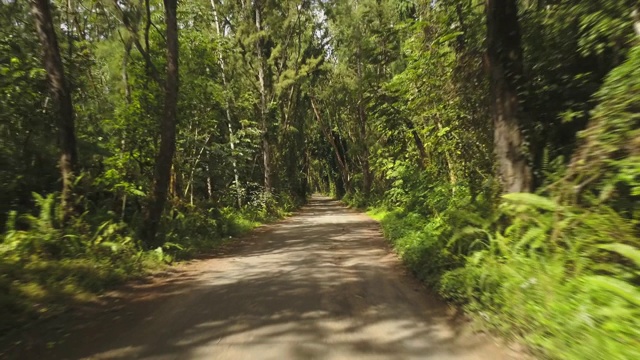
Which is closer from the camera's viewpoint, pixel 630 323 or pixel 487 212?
pixel 630 323

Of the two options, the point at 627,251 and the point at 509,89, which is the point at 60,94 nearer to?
the point at 509,89

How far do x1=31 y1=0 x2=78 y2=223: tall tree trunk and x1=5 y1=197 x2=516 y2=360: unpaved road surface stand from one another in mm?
2769

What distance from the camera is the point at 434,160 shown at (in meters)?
15.6

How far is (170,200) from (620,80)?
12.2 metres

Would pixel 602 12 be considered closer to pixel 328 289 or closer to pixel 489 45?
pixel 489 45

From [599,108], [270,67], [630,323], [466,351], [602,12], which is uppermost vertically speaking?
[270,67]

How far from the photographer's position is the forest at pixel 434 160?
4.89 m

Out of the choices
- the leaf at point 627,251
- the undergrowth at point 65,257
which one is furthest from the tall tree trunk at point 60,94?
the leaf at point 627,251

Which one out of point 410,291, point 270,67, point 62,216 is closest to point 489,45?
point 410,291

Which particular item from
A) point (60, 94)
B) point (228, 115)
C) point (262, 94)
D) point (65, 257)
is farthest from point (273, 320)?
point (262, 94)

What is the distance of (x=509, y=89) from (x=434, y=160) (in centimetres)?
876

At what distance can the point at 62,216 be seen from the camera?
9062mm

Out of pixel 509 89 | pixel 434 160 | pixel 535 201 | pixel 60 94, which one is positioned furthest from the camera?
pixel 434 160

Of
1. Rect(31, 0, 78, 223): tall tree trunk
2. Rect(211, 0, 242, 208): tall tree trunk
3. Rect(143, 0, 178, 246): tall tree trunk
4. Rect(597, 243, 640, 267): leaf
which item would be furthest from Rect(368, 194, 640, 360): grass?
Rect(211, 0, 242, 208): tall tree trunk
